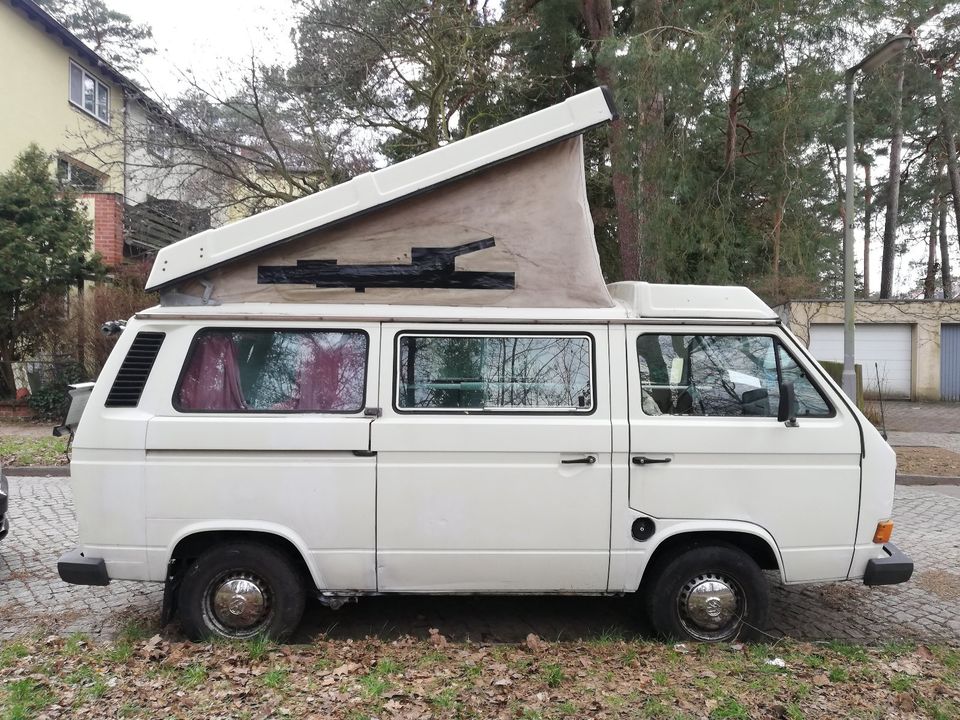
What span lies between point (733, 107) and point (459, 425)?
31.0 feet

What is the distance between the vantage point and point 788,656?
3.82 meters

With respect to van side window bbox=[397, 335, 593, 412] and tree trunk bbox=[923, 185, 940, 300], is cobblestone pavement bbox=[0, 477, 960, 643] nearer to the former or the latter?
van side window bbox=[397, 335, 593, 412]

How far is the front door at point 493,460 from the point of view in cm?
406

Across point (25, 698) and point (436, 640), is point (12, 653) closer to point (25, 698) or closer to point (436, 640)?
point (25, 698)

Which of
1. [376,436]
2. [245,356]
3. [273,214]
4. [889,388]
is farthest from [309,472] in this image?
[889,388]

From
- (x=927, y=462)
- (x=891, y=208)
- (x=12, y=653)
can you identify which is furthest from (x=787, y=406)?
(x=891, y=208)

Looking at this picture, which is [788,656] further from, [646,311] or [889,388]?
[889,388]

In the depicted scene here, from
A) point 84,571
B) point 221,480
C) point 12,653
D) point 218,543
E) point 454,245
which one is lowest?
point 12,653

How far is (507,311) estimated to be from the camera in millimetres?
4238

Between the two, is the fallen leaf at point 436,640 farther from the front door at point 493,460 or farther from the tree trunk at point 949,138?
the tree trunk at point 949,138

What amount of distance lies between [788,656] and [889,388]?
19.8 m

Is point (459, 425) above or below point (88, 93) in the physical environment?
below

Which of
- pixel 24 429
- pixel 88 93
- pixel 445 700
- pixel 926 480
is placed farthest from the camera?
pixel 88 93

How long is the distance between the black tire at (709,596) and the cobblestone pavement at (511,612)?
47cm
